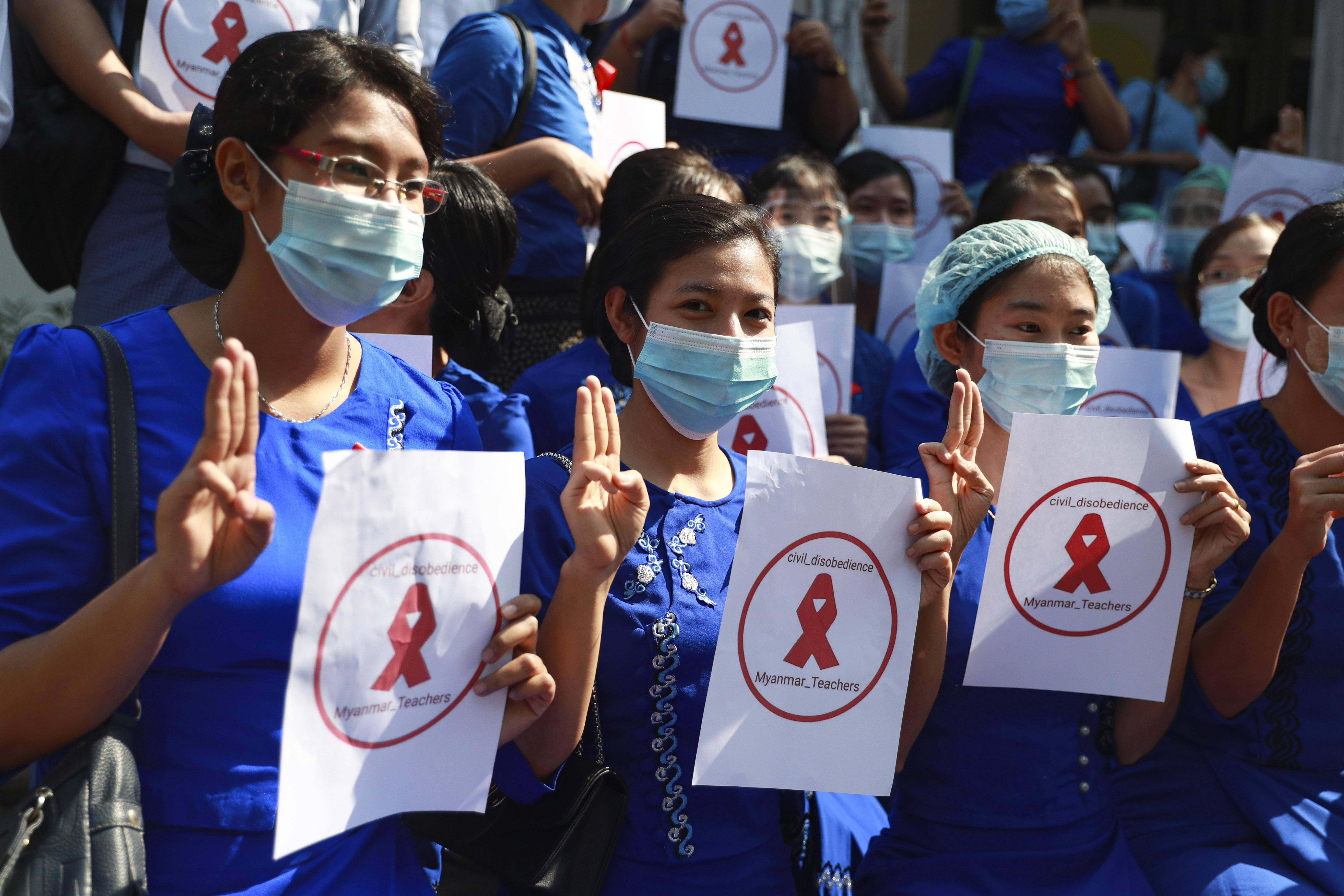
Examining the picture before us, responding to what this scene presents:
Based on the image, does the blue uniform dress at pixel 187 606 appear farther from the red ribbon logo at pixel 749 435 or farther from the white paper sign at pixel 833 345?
the white paper sign at pixel 833 345

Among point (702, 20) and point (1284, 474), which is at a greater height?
point (702, 20)

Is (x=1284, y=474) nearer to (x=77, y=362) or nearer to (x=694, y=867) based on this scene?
(x=694, y=867)

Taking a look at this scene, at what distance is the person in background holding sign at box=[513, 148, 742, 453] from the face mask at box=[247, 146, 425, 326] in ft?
3.63

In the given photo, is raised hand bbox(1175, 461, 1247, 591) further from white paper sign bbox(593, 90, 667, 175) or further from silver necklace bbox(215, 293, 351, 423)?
white paper sign bbox(593, 90, 667, 175)

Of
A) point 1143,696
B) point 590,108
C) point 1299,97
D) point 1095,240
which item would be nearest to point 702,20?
point 590,108

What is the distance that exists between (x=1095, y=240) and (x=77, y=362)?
16.5 ft

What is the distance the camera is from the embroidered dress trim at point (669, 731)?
2.40 metres

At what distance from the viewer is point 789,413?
3568 mm

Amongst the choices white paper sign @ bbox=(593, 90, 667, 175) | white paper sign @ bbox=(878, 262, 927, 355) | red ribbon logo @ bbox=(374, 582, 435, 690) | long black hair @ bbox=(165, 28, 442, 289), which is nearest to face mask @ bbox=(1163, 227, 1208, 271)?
white paper sign @ bbox=(878, 262, 927, 355)

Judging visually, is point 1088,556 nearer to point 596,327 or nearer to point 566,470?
point 566,470

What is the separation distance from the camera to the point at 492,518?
1.99 m

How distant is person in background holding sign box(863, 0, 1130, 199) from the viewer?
6.14 m

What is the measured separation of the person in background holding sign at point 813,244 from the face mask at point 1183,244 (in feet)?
7.02

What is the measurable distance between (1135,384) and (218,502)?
328 centimetres
